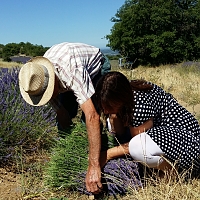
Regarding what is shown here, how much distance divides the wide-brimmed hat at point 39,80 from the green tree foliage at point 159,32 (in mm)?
30509

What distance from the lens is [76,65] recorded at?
8.51ft

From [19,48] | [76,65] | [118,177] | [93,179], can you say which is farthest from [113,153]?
[19,48]

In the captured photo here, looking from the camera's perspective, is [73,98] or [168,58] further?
[168,58]

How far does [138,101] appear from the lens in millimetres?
2453

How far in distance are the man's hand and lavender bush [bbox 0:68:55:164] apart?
2.73 ft

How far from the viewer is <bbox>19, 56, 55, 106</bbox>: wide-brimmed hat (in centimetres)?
258

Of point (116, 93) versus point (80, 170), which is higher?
point (116, 93)

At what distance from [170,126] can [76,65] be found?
0.82 meters

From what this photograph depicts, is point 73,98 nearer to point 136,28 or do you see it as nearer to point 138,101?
point 138,101

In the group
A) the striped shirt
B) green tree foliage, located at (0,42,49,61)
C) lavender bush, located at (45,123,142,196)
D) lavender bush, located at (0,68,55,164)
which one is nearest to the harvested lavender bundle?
lavender bush, located at (45,123,142,196)

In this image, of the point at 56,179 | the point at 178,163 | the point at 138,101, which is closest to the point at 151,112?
the point at 138,101

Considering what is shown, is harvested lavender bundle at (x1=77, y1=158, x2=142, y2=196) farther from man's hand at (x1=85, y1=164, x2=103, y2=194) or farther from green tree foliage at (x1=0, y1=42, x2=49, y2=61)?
green tree foliage at (x1=0, y1=42, x2=49, y2=61)

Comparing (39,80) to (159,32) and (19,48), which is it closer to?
(159,32)

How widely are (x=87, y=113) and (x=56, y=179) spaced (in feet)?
1.96
